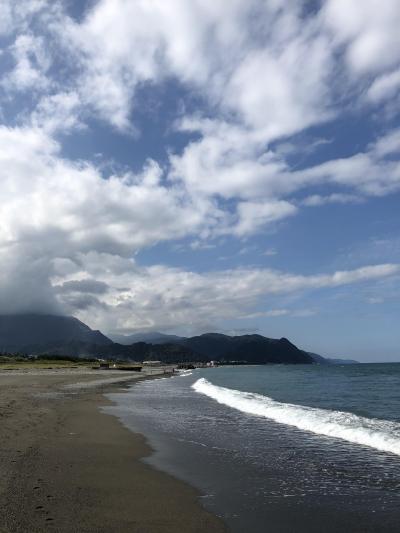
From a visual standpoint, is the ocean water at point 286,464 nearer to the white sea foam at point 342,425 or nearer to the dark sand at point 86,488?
the white sea foam at point 342,425

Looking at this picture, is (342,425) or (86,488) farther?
(342,425)

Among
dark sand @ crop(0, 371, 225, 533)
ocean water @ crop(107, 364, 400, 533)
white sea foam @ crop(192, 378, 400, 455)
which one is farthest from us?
white sea foam @ crop(192, 378, 400, 455)

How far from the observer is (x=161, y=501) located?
8875mm

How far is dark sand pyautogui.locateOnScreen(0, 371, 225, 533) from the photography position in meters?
7.38

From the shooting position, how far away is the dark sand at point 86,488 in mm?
7378

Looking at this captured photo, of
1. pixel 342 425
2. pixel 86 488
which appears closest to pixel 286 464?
pixel 86 488

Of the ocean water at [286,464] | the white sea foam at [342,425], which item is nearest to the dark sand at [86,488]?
the ocean water at [286,464]

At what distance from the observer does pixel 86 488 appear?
939 cm

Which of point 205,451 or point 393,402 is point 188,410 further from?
point 393,402

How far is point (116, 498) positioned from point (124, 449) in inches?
226

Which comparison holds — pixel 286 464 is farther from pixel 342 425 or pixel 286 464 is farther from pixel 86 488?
pixel 342 425

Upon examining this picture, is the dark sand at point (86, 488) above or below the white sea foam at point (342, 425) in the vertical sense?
below

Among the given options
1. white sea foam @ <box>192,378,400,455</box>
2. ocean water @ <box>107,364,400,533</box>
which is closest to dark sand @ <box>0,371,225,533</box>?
ocean water @ <box>107,364,400,533</box>

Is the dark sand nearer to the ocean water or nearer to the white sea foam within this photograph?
the ocean water
